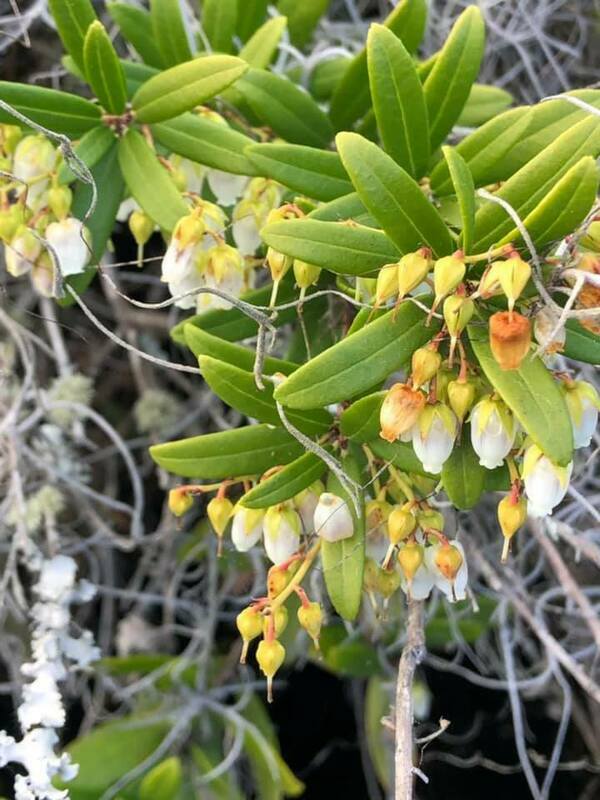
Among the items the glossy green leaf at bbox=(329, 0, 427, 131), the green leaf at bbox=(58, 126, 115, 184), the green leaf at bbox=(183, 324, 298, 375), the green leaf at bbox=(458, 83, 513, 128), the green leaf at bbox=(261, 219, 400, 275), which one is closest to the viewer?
the green leaf at bbox=(261, 219, 400, 275)

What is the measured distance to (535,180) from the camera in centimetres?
89

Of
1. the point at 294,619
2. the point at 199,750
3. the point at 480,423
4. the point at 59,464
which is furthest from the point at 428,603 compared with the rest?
the point at 480,423

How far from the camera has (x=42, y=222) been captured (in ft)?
3.69

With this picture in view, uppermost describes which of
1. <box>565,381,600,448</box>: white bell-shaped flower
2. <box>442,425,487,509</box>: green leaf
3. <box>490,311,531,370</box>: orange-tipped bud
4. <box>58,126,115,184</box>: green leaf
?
<box>58,126,115,184</box>: green leaf

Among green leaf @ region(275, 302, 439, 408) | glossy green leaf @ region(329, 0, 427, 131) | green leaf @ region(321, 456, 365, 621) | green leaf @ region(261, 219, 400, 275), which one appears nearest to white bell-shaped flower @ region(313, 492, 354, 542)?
green leaf @ region(321, 456, 365, 621)

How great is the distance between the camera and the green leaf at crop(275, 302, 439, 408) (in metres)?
0.89

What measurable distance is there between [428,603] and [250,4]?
3.67 ft

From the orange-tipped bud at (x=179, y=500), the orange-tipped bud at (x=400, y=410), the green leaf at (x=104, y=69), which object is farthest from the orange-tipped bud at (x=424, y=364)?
the green leaf at (x=104, y=69)

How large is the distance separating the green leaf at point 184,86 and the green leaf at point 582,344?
1.53ft

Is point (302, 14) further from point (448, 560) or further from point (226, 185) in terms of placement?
point (448, 560)

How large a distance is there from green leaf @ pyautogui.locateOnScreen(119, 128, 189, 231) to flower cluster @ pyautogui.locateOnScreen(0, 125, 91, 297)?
74 mm

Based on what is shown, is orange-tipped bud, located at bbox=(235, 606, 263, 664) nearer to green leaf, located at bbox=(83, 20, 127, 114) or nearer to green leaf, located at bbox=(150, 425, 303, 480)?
green leaf, located at bbox=(150, 425, 303, 480)

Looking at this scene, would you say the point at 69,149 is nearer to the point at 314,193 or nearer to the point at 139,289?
the point at 314,193

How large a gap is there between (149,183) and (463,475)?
51 centimetres
